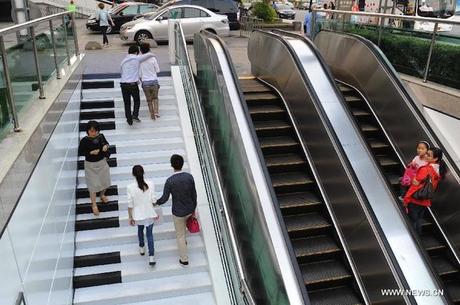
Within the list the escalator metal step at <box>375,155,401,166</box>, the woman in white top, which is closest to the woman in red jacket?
the escalator metal step at <box>375,155,401,166</box>

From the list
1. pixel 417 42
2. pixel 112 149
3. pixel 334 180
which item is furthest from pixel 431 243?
pixel 112 149

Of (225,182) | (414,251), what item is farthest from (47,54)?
(414,251)

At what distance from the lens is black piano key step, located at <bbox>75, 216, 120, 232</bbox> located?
6473mm

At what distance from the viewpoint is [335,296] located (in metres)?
5.34

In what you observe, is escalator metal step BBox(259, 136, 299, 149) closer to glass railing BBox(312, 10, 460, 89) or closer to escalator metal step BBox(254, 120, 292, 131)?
escalator metal step BBox(254, 120, 292, 131)

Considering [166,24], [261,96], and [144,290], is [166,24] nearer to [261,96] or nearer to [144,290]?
[261,96]

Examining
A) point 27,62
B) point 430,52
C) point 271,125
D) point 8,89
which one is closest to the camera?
point 8,89

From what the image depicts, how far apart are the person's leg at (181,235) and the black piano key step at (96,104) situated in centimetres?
373

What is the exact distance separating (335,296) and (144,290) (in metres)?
2.49

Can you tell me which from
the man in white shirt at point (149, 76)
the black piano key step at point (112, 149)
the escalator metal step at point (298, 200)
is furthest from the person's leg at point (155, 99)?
the escalator metal step at point (298, 200)

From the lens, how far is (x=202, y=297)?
18.9 ft

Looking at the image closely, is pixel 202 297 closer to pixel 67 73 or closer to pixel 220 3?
pixel 67 73

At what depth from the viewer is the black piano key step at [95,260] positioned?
6.01 metres

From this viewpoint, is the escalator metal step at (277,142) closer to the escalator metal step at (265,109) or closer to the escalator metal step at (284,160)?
the escalator metal step at (284,160)
